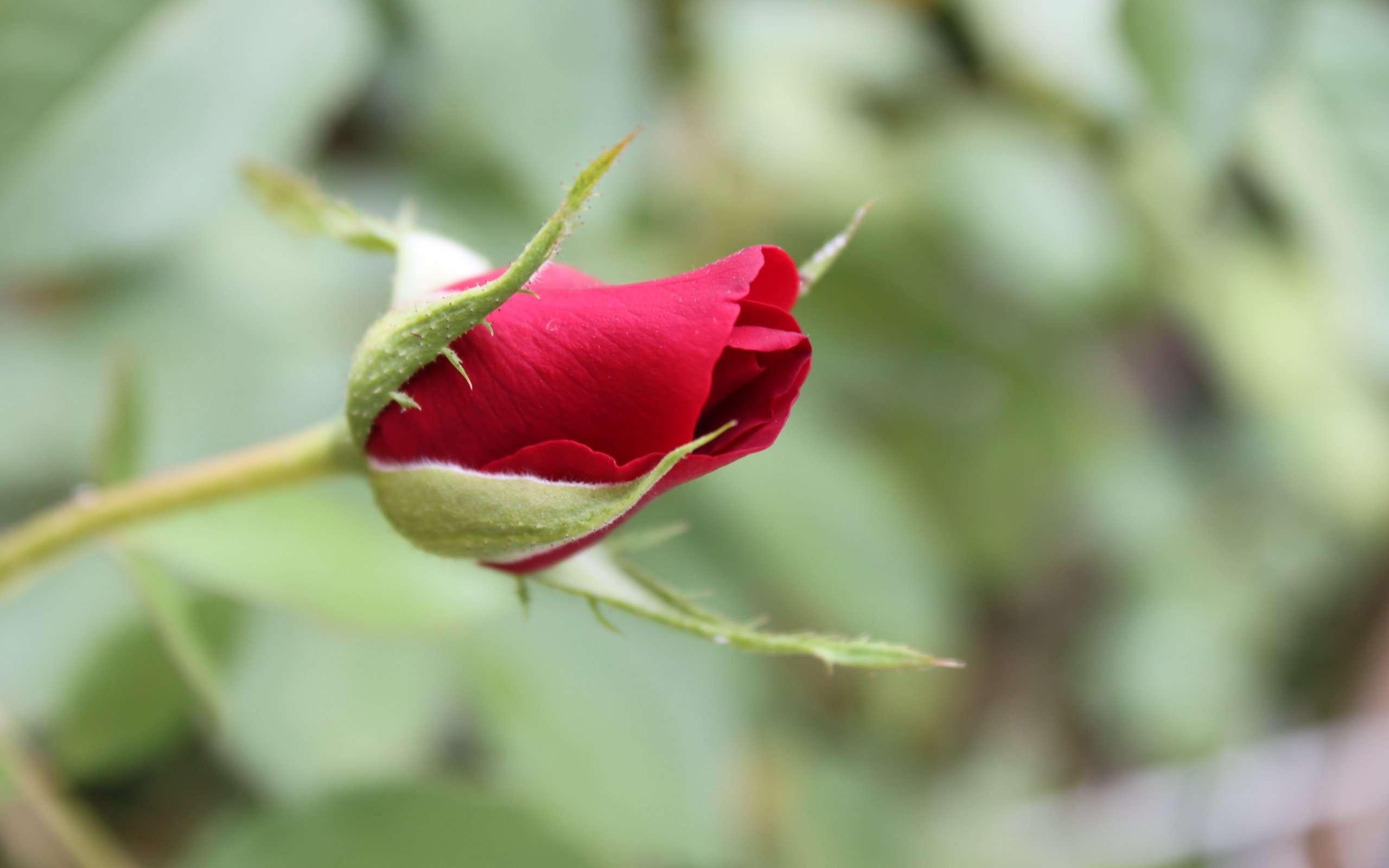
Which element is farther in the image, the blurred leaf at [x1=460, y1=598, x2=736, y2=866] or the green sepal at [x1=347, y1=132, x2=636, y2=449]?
the blurred leaf at [x1=460, y1=598, x2=736, y2=866]

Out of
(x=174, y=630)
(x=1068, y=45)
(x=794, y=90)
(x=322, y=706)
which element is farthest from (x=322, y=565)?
(x=794, y=90)

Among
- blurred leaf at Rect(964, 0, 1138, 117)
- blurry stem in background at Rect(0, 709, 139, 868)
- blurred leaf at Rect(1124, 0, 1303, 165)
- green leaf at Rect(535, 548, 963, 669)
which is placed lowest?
blurry stem in background at Rect(0, 709, 139, 868)

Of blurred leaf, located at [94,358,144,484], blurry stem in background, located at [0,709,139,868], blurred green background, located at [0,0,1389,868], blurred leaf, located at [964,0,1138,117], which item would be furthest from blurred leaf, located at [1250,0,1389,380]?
Result: blurry stem in background, located at [0,709,139,868]

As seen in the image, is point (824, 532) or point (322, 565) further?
point (824, 532)

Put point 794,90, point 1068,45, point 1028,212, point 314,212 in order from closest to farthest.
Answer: point 314,212 < point 1068,45 < point 1028,212 < point 794,90

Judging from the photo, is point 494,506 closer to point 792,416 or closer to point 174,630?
point 174,630

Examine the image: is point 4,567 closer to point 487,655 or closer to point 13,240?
point 13,240

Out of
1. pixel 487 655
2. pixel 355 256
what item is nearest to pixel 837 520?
pixel 487 655

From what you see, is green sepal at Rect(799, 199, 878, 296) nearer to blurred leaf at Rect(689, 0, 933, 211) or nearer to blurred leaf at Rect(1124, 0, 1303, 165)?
blurred leaf at Rect(1124, 0, 1303, 165)
